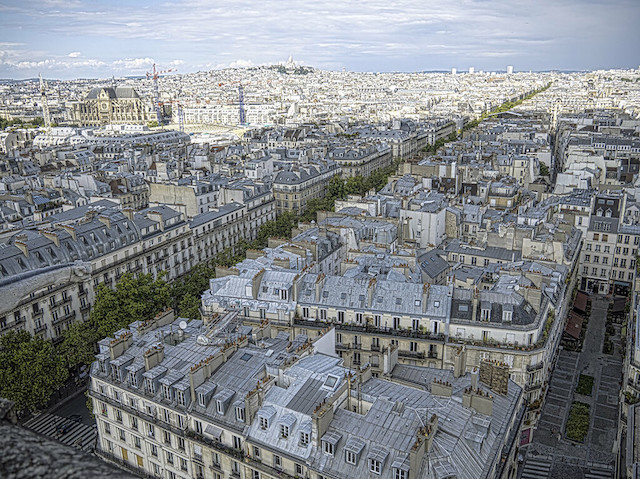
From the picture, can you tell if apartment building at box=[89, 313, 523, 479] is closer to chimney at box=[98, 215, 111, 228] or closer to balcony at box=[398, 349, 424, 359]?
balcony at box=[398, 349, 424, 359]

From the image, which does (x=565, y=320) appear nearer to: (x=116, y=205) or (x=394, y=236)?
(x=394, y=236)

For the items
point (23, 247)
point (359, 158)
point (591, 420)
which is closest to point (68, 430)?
point (23, 247)

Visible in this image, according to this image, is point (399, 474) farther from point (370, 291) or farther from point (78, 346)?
point (78, 346)

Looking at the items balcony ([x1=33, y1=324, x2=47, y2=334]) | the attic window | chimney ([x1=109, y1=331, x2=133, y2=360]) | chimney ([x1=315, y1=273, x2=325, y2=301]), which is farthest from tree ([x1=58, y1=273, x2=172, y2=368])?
the attic window

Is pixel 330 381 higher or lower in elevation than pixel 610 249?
higher

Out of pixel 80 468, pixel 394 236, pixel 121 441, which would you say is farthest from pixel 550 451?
pixel 80 468

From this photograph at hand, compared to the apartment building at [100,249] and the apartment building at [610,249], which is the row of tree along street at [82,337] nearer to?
the apartment building at [100,249]
